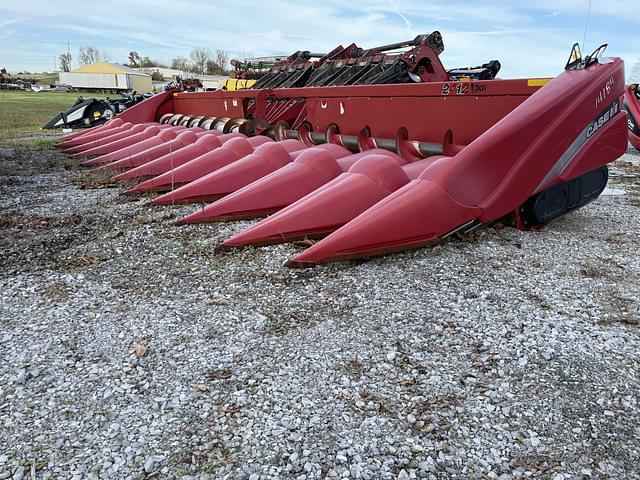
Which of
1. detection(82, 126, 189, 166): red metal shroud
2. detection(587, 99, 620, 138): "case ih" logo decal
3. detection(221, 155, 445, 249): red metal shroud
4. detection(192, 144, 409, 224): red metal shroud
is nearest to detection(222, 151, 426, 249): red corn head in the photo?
detection(221, 155, 445, 249): red metal shroud

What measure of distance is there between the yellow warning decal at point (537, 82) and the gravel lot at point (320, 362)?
3.82 ft

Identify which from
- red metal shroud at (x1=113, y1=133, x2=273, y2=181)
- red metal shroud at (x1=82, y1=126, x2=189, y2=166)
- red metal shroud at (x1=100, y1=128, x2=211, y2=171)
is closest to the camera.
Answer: red metal shroud at (x1=113, y1=133, x2=273, y2=181)

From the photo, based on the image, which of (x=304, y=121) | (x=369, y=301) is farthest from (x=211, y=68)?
(x=369, y=301)

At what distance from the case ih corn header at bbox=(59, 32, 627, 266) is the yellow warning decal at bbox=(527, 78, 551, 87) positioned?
0.02m

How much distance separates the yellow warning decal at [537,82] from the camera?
355 cm

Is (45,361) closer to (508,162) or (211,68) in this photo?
(508,162)

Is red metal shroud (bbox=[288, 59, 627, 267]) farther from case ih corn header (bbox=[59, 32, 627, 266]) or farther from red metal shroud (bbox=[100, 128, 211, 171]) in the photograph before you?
red metal shroud (bbox=[100, 128, 211, 171])

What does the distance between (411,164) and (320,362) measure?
8.09ft

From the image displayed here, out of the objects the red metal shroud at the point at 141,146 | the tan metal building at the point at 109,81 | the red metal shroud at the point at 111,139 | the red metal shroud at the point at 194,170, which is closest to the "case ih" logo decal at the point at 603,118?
the red metal shroud at the point at 194,170

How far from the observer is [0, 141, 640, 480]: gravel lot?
1510 mm

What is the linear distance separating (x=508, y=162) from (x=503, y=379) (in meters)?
1.70

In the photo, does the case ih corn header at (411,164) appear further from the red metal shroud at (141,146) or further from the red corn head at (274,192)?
the red metal shroud at (141,146)

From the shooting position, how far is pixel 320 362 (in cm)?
198

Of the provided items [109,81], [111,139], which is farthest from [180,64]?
[111,139]
